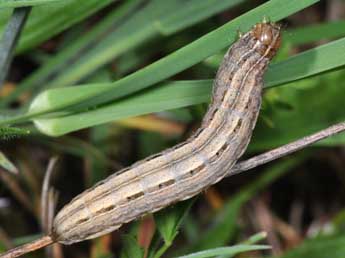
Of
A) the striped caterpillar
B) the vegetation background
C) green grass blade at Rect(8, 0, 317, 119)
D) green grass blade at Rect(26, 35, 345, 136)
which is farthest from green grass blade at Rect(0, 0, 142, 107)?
the striped caterpillar

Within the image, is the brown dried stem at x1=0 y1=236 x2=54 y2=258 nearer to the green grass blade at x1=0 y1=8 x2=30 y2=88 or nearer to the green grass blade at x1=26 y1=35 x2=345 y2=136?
the green grass blade at x1=26 y1=35 x2=345 y2=136

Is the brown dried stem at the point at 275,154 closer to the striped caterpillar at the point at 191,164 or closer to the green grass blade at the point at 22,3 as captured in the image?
the striped caterpillar at the point at 191,164

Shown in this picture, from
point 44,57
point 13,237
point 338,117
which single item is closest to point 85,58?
point 44,57

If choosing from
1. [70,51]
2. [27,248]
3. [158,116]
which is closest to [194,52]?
[27,248]

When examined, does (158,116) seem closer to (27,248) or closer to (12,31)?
(12,31)

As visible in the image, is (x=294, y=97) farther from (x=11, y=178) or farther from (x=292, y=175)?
(x=11, y=178)

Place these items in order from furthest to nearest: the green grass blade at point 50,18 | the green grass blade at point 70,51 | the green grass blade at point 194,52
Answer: the green grass blade at point 70,51 < the green grass blade at point 50,18 < the green grass blade at point 194,52

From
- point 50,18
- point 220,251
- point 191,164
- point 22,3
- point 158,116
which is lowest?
point 220,251

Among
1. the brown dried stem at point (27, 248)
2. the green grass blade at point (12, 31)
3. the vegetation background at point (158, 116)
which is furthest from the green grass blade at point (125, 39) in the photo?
the brown dried stem at point (27, 248)
